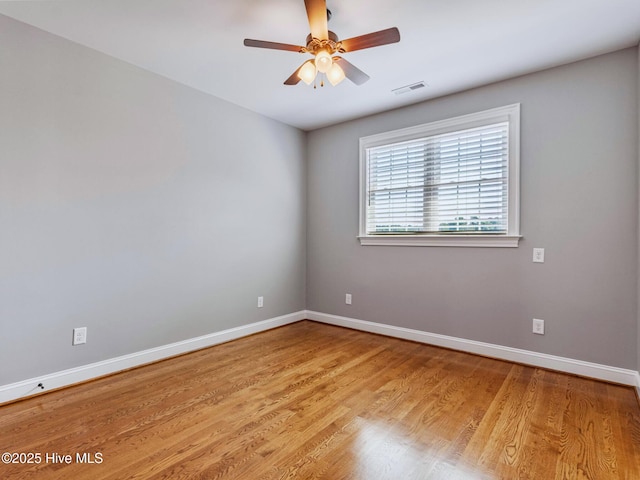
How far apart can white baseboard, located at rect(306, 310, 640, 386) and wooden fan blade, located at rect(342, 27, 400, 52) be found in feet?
9.01

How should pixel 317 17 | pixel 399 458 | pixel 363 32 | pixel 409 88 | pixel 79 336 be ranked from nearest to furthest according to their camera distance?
pixel 399 458 < pixel 317 17 < pixel 363 32 < pixel 79 336 < pixel 409 88

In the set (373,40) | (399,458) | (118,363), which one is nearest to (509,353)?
(399,458)

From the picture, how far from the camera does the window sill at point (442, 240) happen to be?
10.1 ft

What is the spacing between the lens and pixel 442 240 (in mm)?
3461

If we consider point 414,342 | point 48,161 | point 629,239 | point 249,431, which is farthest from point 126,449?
point 629,239

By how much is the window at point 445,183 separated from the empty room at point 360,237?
23 mm

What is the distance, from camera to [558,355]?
283 centimetres

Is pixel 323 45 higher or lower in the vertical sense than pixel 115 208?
higher

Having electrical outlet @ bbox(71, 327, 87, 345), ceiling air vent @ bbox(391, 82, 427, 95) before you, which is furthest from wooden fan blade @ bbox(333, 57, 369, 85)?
electrical outlet @ bbox(71, 327, 87, 345)

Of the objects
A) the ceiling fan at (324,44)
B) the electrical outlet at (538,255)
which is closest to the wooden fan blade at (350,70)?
the ceiling fan at (324,44)

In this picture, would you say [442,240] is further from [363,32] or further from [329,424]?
[329,424]

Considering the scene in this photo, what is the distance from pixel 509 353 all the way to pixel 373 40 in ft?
9.26

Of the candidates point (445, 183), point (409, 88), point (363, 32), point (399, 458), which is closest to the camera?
point (399, 458)

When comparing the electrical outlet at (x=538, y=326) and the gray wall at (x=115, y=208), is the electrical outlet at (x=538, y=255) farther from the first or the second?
the gray wall at (x=115, y=208)
